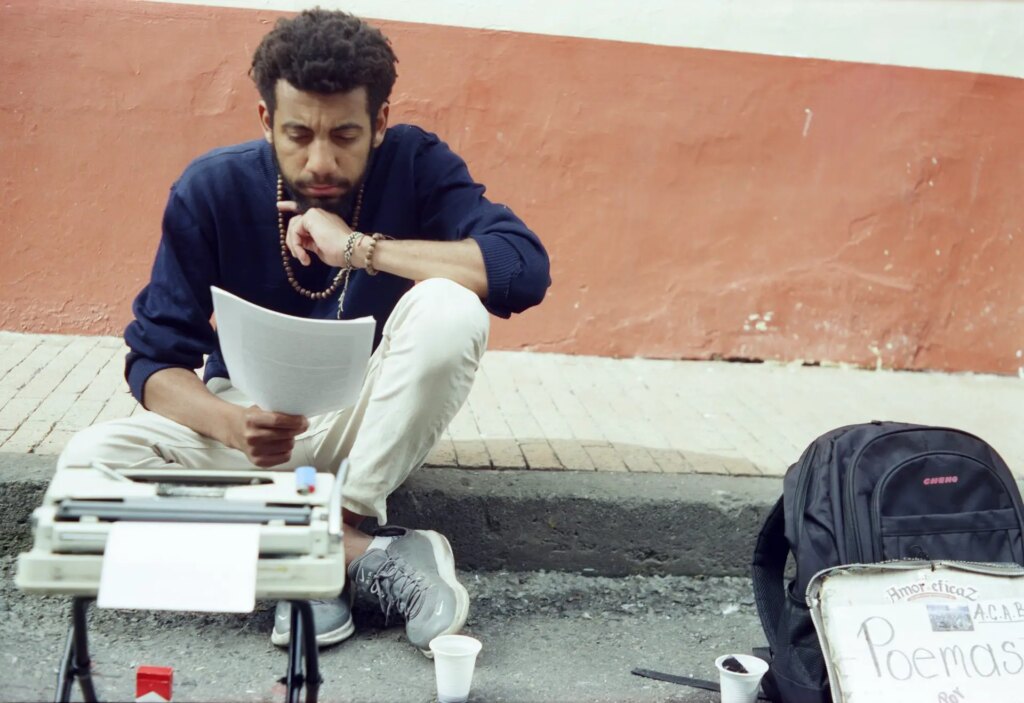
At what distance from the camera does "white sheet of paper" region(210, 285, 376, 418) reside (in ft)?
6.49

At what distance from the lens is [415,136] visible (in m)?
2.99

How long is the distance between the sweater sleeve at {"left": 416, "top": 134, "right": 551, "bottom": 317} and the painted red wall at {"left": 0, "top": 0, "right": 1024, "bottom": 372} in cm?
158

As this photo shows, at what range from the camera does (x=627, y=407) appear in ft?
13.5

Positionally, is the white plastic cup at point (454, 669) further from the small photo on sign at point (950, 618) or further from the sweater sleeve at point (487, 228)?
the small photo on sign at point (950, 618)

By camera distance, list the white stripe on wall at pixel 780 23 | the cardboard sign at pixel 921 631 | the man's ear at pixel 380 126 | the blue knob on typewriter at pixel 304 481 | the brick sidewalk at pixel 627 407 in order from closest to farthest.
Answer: the blue knob on typewriter at pixel 304 481 → the cardboard sign at pixel 921 631 → the man's ear at pixel 380 126 → the brick sidewalk at pixel 627 407 → the white stripe on wall at pixel 780 23

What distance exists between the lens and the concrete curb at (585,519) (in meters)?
3.16

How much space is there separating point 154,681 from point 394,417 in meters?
0.82

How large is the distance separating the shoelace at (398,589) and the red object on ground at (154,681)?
0.78 meters

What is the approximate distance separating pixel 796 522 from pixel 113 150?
2960 millimetres

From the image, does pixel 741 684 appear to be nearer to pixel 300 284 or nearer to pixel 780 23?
pixel 300 284

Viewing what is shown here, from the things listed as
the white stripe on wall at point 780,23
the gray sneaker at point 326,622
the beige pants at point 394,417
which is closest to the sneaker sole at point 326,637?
the gray sneaker at point 326,622

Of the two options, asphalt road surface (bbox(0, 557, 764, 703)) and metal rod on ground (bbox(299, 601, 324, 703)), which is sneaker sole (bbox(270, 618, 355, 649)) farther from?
metal rod on ground (bbox(299, 601, 324, 703))

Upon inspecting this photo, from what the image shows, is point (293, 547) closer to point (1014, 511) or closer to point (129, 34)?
point (1014, 511)

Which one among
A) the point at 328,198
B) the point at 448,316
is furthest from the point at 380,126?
the point at 448,316
